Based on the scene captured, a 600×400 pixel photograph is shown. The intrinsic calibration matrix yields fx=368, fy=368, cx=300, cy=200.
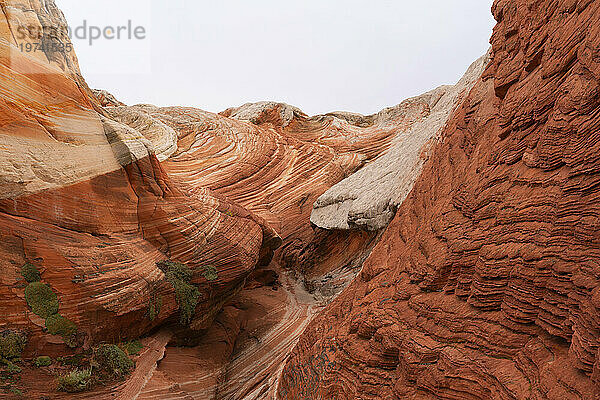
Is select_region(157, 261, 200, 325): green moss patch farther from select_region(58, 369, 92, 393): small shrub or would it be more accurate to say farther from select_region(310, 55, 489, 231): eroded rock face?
select_region(310, 55, 489, 231): eroded rock face

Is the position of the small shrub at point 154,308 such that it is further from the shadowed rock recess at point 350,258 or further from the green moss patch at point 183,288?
the green moss patch at point 183,288

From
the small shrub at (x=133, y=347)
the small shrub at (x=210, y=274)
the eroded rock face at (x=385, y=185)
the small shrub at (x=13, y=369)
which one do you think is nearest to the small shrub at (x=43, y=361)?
the small shrub at (x=13, y=369)

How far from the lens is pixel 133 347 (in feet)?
32.0

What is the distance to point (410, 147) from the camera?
14133mm

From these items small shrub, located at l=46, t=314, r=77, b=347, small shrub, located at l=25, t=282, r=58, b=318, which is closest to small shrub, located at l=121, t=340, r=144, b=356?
small shrub, located at l=46, t=314, r=77, b=347

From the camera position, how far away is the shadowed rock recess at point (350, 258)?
407 cm

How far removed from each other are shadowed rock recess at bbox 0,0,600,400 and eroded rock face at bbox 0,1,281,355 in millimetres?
39

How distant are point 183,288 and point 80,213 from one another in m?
3.56

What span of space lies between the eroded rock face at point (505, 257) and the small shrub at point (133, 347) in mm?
4794

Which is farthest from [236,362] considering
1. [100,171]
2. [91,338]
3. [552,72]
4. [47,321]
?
[552,72]

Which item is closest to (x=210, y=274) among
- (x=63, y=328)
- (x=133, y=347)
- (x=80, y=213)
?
(x=133, y=347)

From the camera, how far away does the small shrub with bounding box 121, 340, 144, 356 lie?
9507mm

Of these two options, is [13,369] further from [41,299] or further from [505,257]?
[505,257]

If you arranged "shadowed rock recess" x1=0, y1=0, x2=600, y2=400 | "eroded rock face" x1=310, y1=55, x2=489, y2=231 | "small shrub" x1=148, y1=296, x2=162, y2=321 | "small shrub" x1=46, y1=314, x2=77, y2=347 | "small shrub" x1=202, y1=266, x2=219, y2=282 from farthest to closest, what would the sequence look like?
"eroded rock face" x1=310, y1=55, x2=489, y2=231
"small shrub" x1=202, y1=266, x2=219, y2=282
"small shrub" x1=148, y1=296, x2=162, y2=321
"small shrub" x1=46, y1=314, x2=77, y2=347
"shadowed rock recess" x1=0, y1=0, x2=600, y2=400
